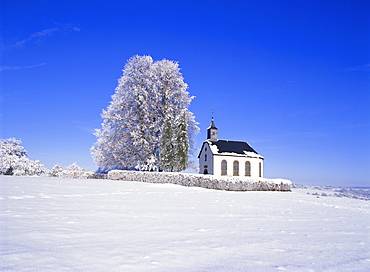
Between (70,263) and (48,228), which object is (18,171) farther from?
(70,263)

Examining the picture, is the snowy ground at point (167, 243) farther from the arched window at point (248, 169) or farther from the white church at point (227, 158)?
the arched window at point (248, 169)

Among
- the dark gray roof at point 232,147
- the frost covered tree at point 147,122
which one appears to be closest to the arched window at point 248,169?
the dark gray roof at point 232,147

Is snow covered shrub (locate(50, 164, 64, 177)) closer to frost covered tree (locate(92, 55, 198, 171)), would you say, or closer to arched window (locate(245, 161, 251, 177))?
frost covered tree (locate(92, 55, 198, 171))

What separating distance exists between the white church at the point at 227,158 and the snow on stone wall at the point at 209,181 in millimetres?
11814

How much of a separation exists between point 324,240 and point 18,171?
102 feet

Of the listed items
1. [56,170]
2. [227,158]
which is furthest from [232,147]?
[56,170]

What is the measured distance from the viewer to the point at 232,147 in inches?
1517

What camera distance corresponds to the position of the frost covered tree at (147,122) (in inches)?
1034

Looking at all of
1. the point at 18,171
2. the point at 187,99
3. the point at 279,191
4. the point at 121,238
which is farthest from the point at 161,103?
the point at 121,238

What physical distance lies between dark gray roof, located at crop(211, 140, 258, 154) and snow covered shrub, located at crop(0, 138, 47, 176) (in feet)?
72.7

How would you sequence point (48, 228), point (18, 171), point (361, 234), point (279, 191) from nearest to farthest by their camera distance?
point (48, 228) → point (361, 234) → point (279, 191) → point (18, 171)

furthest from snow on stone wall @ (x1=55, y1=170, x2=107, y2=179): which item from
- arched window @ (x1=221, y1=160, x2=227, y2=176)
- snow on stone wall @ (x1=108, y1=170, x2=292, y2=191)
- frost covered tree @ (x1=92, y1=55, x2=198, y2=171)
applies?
arched window @ (x1=221, y1=160, x2=227, y2=176)

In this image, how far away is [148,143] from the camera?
2689cm

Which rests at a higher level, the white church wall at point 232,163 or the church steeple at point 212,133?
the church steeple at point 212,133
